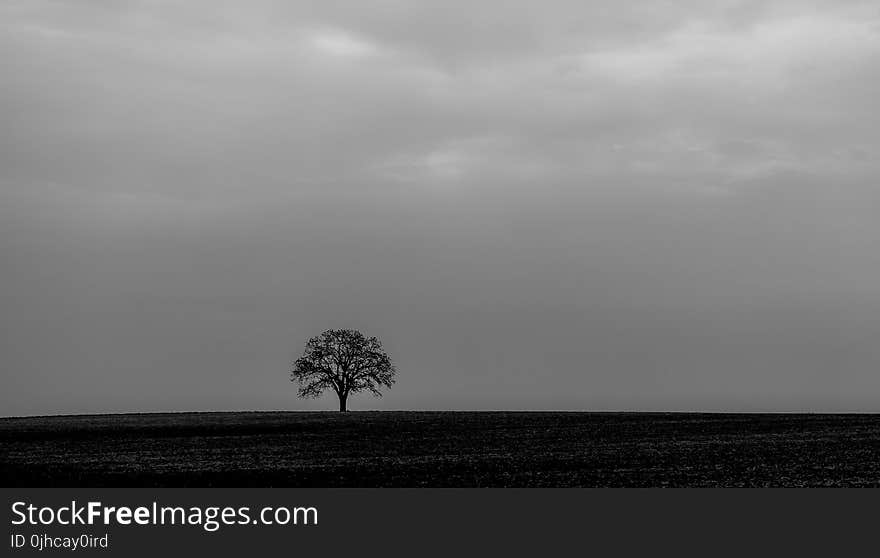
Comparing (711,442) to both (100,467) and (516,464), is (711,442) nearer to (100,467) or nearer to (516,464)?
(516,464)

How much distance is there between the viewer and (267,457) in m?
47.6

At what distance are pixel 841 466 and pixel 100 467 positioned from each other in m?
29.7

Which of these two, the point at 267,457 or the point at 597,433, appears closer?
the point at 267,457

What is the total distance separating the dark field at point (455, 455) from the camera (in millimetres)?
35750

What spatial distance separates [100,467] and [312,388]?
7475 cm

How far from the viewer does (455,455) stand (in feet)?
154

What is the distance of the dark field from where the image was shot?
117 feet

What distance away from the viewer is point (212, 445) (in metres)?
57.3
